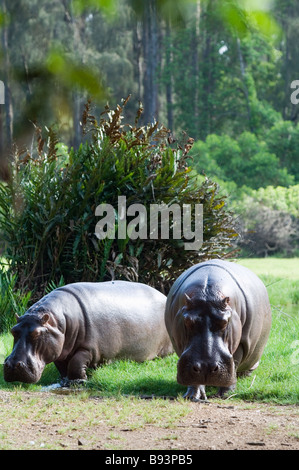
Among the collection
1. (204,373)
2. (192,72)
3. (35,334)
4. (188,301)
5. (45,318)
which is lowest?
(204,373)

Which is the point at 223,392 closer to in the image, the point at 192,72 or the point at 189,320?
the point at 189,320

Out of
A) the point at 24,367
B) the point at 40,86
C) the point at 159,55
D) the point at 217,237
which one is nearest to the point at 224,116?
the point at 159,55

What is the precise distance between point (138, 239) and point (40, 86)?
19.8m

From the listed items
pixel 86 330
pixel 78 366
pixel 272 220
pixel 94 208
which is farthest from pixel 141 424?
pixel 272 220

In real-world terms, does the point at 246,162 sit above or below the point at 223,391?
above

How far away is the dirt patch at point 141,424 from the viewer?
411 centimetres

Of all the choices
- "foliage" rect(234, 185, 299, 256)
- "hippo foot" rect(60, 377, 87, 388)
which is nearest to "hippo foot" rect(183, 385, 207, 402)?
"hippo foot" rect(60, 377, 87, 388)

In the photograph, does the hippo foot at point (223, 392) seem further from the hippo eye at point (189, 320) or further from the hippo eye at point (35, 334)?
the hippo eye at point (35, 334)

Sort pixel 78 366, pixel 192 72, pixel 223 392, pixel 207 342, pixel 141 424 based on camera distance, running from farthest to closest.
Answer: pixel 192 72, pixel 78 366, pixel 223 392, pixel 207 342, pixel 141 424

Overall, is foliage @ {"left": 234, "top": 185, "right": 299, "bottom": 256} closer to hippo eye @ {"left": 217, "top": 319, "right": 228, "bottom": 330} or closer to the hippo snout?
hippo eye @ {"left": 217, "top": 319, "right": 228, "bottom": 330}

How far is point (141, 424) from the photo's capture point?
15.0ft

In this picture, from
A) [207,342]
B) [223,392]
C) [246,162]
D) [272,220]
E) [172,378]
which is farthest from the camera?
[246,162]

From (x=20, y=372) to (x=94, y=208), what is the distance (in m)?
2.75

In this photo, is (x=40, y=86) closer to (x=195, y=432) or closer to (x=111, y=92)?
(x=111, y=92)
